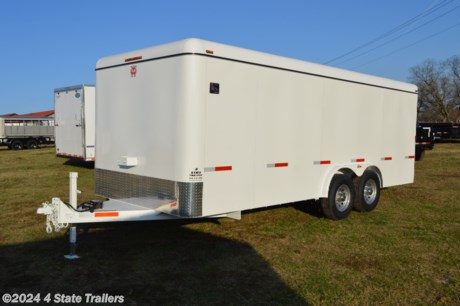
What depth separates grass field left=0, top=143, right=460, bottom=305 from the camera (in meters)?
4.62

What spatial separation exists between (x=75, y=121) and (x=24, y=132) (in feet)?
53.6

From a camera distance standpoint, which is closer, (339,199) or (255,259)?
(255,259)

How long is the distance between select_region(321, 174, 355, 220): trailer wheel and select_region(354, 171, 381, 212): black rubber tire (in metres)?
0.20

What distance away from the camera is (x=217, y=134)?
5477 mm

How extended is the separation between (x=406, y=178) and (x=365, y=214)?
1.76m

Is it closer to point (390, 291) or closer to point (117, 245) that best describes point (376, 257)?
point (390, 291)

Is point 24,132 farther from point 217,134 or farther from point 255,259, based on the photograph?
point 255,259

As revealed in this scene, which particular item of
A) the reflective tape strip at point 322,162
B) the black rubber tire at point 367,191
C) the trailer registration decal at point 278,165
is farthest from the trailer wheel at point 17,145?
the trailer registration decal at point 278,165

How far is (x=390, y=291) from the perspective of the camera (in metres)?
4.71

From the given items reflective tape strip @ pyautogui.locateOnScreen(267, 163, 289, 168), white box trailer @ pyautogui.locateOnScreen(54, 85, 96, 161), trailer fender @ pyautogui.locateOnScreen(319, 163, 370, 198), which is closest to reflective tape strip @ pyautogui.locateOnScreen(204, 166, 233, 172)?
reflective tape strip @ pyautogui.locateOnScreen(267, 163, 289, 168)

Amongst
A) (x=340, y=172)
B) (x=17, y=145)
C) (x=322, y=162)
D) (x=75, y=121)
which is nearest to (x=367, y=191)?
(x=340, y=172)

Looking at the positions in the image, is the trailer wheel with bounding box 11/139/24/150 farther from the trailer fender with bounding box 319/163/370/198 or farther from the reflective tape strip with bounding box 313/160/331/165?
the reflective tape strip with bounding box 313/160/331/165

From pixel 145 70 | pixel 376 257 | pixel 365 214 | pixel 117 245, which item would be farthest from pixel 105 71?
pixel 365 214

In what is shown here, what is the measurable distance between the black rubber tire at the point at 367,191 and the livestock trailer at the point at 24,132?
2693 centimetres
